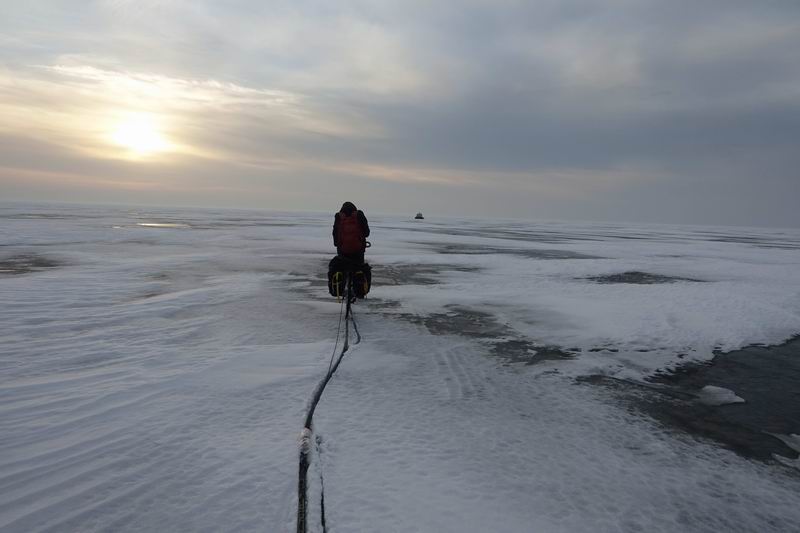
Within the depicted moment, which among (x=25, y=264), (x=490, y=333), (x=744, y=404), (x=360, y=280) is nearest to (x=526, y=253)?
(x=360, y=280)

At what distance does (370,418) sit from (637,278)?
12.0m

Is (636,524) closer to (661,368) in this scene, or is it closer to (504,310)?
(661,368)

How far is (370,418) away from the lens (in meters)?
3.82

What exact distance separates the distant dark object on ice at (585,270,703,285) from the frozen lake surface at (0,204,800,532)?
3.69 meters

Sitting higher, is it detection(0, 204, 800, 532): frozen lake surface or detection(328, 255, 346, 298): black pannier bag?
detection(328, 255, 346, 298): black pannier bag

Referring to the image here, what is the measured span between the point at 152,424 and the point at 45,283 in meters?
7.76

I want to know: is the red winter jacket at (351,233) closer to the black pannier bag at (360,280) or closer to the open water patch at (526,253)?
the black pannier bag at (360,280)

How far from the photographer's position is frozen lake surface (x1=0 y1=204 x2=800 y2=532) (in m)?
2.68

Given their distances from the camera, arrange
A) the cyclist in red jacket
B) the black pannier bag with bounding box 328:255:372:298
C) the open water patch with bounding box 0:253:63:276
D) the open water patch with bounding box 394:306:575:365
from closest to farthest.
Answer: the open water patch with bounding box 394:306:575:365 → the cyclist in red jacket → the black pannier bag with bounding box 328:255:372:298 → the open water patch with bounding box 0:253:63:276

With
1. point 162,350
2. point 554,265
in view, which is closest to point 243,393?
point 162,350

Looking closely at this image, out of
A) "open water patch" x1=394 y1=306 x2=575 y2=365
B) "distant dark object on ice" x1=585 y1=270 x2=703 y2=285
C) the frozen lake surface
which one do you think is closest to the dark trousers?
the frozen lake surface

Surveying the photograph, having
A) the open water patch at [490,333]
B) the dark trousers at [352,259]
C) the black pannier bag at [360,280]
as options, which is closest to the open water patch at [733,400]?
the open water patch at [490,333]

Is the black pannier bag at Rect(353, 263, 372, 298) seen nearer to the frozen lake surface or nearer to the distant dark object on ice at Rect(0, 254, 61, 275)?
the frozen lake surface

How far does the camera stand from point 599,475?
3.14 meters
